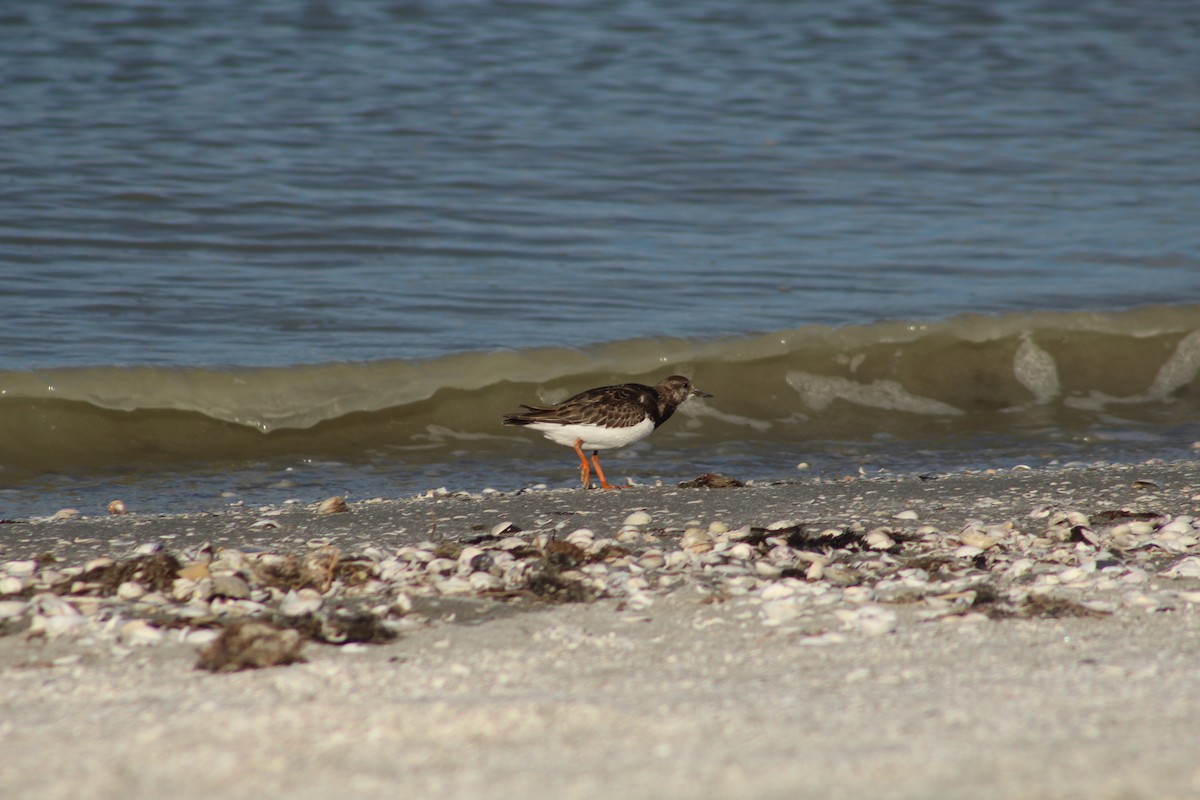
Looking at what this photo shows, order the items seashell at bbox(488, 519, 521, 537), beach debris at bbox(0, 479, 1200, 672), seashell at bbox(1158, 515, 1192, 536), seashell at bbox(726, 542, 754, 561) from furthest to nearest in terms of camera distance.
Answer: seashell at bbox(488, 519, 521, 537), seashell at bbox(1158, 515, 1192, 536), seashell at bbox(726, 542, 754, 561), beach debris at bbox(0, 479, 1200, 672)

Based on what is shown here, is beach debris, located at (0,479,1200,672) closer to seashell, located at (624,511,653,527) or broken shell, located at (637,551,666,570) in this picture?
broken shell, located at (637,551,666,570)

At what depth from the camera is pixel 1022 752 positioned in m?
2.92

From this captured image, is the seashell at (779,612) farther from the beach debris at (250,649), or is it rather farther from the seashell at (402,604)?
the beach debris at (250,649)

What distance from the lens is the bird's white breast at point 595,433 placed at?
21.7 ft

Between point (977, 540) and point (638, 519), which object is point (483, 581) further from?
point (977, 540)

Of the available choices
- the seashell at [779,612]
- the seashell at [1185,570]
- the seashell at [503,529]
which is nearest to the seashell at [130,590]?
the seashell at [503,529]

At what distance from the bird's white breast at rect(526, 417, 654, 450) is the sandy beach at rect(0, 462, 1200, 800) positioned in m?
0.97

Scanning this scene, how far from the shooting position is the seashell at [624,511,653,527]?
5397mm

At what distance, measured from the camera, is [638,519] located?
5.42m

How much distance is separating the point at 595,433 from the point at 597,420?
67mm

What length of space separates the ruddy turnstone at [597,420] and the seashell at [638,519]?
3.41 ft

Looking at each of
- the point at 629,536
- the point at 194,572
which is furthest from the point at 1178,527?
the point at 194,572

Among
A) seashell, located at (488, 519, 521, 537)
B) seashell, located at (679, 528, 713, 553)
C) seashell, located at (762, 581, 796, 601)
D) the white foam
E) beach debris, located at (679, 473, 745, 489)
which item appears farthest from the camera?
the white foam

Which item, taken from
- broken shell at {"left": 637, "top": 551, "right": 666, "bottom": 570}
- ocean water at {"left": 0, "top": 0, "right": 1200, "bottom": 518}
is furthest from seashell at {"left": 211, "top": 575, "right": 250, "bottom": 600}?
ocean water at {"left": 0, "top": 0, "right": 1200, "bottom": 518}
